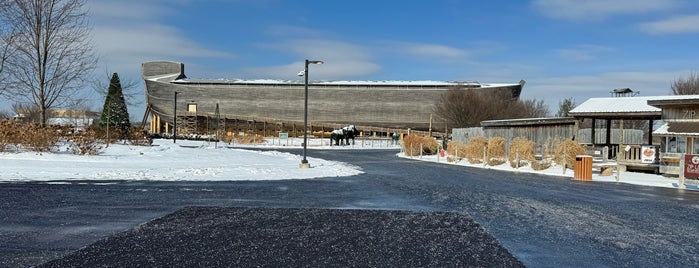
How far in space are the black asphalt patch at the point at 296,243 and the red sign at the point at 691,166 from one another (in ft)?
42.1

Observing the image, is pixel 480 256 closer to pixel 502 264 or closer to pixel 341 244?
pixel 502 264

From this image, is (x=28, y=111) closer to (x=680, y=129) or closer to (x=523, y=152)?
(x=523, y=152)

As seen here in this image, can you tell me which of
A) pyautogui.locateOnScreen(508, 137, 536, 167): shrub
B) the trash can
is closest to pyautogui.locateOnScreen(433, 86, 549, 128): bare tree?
pyautogui.locateOnScreen(508, 137, 536, 167): shrub

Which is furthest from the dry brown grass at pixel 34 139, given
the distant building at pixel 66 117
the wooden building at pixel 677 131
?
the wooden building at pixel 677 131

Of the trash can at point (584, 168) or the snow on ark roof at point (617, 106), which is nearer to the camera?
the trash can at point (584, 168)

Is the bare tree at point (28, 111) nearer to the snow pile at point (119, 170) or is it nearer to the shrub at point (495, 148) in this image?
the snow pile at point (119, 170)

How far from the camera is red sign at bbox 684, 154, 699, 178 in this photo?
A: 62.9 ft

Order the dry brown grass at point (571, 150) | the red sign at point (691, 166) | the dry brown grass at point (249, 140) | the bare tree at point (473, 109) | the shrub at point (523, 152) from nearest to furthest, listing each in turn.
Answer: the red sign at point (691, 166) < the dry brown grass at point (571, 150) < the shrub at point (523, 152) < the dry brown grass at point (249, 140) < the bare tree at point (473, 109)

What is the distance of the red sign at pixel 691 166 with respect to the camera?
755 inches

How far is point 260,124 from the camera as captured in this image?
112m

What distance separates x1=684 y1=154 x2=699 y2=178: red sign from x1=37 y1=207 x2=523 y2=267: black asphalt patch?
12839mm

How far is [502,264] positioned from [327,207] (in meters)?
5.76

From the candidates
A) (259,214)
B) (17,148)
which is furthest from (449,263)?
(17,148)

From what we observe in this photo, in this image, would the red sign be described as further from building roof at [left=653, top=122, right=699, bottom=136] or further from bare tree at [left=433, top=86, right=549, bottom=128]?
bare tree at [left=433, top=86, right=549, bottom=128]
